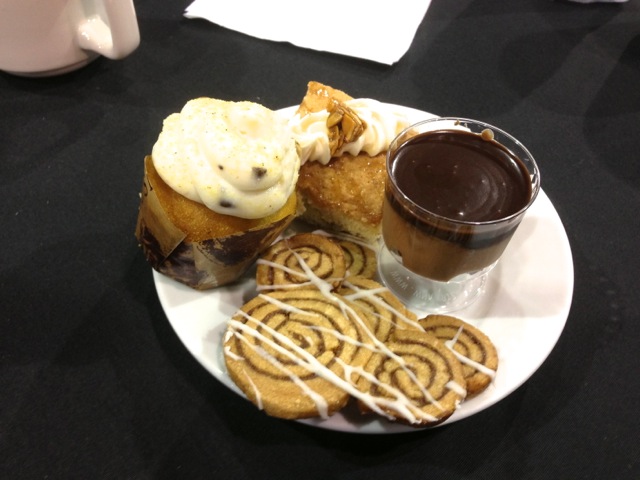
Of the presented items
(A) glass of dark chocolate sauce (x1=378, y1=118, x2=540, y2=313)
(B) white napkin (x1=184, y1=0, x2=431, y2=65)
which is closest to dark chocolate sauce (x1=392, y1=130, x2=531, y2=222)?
(A) glass of dark chocolate sauce (x1=378, y1=118, x2=540, y2=313)

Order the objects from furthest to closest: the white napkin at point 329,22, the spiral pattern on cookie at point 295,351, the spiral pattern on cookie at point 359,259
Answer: the white napkin at point 329,22, the spiral pattern on cookie at point 359,259, the spiral pattern on cookie at point 295,351

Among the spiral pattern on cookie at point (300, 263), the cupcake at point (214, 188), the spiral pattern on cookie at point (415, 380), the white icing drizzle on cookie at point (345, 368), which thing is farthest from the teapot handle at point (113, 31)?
the spiral pattern on cookie at point (415, 380)

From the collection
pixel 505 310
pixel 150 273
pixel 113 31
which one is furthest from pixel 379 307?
Answer: pixel 113 31

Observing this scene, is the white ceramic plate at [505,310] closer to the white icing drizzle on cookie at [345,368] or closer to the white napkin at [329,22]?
the white icing drizzle on cookie at [345,368]

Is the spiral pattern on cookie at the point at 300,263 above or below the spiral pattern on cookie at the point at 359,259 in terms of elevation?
above

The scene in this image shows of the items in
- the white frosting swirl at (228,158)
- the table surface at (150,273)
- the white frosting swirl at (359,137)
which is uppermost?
the white frosting swirl at (228,158)

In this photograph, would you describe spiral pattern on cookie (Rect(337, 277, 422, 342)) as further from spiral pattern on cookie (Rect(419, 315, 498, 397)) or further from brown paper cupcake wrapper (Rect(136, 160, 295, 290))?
brown paper cupcake wrapper (Rect(136, 160, 295, 290))
